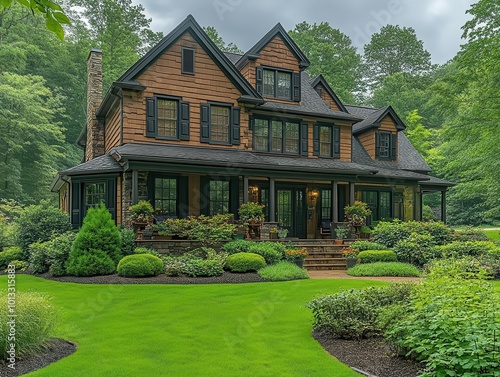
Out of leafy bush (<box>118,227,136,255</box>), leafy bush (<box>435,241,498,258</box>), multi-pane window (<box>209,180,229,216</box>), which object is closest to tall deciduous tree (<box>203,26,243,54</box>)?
multi-pane window (<box>209,180,229,216</box>)

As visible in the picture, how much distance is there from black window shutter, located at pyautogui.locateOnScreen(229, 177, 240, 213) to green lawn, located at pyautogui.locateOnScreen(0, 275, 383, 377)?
265 inches

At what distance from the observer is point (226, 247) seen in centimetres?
1389

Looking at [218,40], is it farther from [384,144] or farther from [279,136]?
→ [279,136]

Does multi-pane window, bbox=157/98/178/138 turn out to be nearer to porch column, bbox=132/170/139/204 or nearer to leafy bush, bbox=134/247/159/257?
porch column, bbox=132/170/139/204

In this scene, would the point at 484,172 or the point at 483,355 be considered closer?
the point at 483,355

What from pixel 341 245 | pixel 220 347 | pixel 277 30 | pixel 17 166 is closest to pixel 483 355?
pixel 220 347

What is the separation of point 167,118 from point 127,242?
5.41 meters

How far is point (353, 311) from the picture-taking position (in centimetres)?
627

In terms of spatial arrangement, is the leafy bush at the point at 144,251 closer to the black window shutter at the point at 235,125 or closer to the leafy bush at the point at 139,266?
the leafy bush at the point at 139,266

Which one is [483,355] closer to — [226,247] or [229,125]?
[226,247]

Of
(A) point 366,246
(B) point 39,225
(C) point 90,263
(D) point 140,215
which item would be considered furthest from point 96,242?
(A) point 366,246

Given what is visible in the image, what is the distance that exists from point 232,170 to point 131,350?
10571 mm

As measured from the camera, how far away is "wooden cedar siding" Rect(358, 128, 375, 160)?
22453 millimetres

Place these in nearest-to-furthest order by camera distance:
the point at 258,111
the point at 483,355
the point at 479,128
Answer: the point at 483,355 → the point at 479,128 → the point at 258,111
